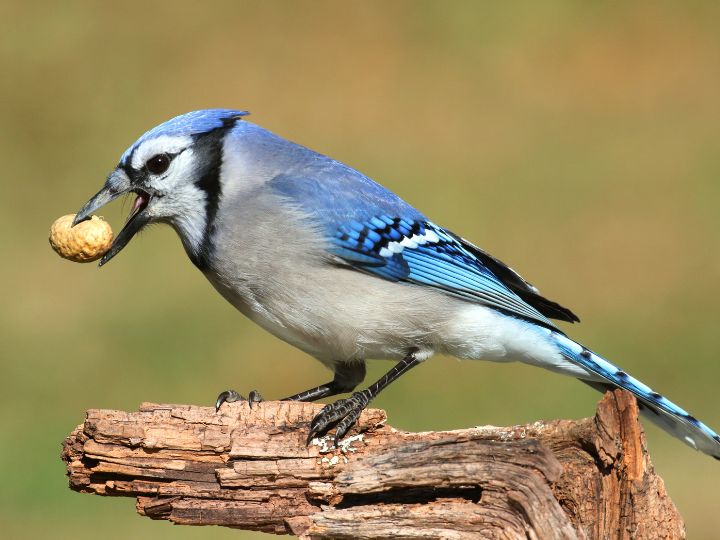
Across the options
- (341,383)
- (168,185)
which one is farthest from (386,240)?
(168,185)

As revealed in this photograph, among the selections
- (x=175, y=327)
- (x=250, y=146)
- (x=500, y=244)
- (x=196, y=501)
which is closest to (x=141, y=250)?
(x=175, y=327)

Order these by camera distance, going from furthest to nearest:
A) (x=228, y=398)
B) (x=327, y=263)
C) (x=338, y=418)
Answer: (x=327, y=263) < (x=228, y=398) < (x=338, y=418)

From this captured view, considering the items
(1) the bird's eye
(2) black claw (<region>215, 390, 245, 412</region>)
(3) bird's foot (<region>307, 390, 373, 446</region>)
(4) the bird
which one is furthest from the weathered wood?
(1) the bird's eye

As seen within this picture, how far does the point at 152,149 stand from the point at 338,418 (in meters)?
0.94

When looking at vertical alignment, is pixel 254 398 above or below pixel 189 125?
below

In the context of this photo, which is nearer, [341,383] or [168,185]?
[168,185]

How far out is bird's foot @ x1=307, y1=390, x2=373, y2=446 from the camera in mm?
2990

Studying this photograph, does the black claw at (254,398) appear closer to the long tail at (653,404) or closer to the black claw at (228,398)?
the black claw at (228,398)

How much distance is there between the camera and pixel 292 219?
11.1 ft

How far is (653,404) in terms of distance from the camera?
3.25 metres

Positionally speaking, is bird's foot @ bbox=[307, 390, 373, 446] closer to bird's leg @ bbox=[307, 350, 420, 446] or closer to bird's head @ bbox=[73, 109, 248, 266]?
bird's leg @ bbox=[307, 350, 420, 446]

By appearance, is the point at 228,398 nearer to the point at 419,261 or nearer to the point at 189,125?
the point at 419,261

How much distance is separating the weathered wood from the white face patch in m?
0.73

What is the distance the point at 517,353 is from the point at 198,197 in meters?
1.02
